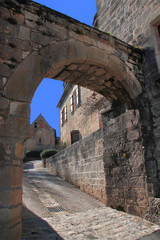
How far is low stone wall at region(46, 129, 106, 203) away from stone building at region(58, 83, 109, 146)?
10.8 feet

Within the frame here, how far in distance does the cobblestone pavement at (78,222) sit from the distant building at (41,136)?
22362 millimetres

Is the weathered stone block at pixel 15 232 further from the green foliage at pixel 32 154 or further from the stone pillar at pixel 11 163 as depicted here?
the green foliage at pixel 32 154

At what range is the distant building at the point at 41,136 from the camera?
26.8 m

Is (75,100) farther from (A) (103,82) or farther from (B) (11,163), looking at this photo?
(B) (11,163)

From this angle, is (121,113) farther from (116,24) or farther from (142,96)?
(116,24)

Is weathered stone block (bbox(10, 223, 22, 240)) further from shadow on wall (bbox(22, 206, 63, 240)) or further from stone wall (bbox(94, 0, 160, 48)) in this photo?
stone wall (bbox(94, 0, 160, 48))

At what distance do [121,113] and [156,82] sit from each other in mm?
1009

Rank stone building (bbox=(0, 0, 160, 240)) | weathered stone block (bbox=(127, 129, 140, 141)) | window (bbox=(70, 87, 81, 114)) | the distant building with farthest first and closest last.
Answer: the distant building < window (bbox=(70, 87, 81, 114)) < weathered stone block (bbox=(127, 129, 140, 141)) < stone building (bbox=(0, 0, 160, 240))

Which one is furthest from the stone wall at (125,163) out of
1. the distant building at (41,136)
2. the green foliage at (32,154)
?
the distant building at (41,136)

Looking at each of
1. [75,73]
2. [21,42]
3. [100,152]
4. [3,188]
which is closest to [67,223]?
[3,188]

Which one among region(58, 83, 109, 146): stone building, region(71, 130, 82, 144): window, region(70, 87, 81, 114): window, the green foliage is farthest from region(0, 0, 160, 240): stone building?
the green foliage

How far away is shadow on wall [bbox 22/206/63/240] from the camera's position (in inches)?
107

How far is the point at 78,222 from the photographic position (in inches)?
136

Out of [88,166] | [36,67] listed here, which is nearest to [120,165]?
[88,166]
